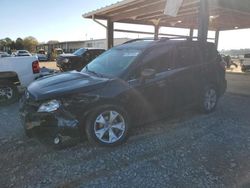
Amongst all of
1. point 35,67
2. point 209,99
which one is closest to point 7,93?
point 35,67

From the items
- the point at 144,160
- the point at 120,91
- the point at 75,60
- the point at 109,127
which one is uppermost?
the point at 120,91

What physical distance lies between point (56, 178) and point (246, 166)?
98.6 inches

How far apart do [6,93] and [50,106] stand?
3.94 meters

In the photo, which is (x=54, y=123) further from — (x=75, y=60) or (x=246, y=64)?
(x=246, y=64)

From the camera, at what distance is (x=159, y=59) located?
484 centimetres

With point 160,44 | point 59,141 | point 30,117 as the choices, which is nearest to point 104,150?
point 59,141

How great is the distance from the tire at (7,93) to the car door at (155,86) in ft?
13.7

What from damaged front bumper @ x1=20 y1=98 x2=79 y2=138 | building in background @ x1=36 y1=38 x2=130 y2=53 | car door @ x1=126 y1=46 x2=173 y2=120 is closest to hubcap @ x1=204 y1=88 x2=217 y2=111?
car door @ x1=126 y1=46 x2=173 y2=120

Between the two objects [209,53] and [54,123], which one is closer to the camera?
[54,123]

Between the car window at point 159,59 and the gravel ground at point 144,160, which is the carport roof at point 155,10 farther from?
the gravel ground at point 144,160

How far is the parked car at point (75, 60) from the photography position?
14.3 meters

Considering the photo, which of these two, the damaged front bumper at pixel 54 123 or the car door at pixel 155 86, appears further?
the car door at pixel 155 86

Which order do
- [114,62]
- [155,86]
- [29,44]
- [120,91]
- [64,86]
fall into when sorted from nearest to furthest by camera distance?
[64,86] → [120,91] → [155,86] → [114,62] → [29,44]

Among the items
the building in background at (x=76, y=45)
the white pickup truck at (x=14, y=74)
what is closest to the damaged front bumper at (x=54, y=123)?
the white pickup truck at (x=14, y=74)
